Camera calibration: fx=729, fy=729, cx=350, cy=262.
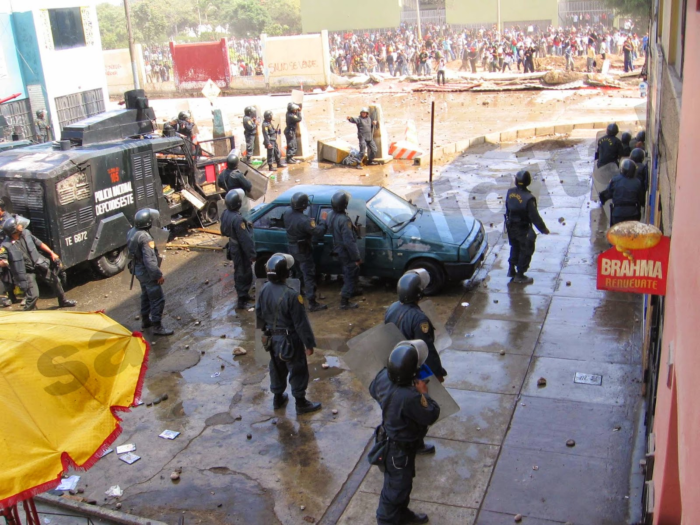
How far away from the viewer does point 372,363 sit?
595 cm

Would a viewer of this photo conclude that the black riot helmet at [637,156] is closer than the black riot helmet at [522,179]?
No

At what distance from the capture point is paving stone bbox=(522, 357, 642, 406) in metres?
7.47

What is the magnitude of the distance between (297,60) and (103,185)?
2961cm

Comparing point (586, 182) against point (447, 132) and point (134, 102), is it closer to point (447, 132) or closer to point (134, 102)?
point (447, 132)

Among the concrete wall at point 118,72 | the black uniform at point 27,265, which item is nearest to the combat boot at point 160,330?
the black uniform at point 27,265

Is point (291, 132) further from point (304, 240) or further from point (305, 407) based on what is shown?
point (305, 407)

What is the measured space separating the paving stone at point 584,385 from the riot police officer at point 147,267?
16.3 feet

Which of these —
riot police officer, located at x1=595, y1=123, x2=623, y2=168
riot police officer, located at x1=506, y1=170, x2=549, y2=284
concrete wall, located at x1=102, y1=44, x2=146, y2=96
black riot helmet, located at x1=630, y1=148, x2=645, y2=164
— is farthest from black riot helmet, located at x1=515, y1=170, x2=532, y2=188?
concrete wall, located at x1=102, y1=44, x2=146, y2=96

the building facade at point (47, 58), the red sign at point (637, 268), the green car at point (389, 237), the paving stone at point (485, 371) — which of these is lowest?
the paving stone at point (485, 371)

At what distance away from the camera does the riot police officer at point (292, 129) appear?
20.2m

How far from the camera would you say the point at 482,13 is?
57.1m

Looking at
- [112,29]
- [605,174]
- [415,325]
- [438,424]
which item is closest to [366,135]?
[605,174]

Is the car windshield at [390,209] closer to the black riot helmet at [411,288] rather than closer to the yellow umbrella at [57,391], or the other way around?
the black riot helmet at [411,288]

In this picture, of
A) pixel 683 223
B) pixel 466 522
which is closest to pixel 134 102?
pixel 466 522
